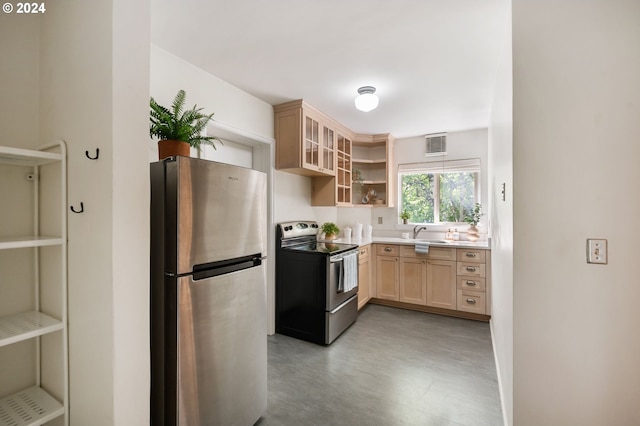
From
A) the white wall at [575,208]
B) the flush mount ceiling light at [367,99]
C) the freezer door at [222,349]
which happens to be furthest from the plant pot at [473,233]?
the freezer door at [222,349]

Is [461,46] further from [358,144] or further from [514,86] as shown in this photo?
[358,144]

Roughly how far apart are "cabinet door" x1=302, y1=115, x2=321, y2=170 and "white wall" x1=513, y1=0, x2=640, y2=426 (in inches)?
80.7

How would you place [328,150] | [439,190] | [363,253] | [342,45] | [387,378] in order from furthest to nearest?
[439,190]
[363,253]
[328,150]
[387,378]
[342,45]

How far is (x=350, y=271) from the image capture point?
3.36 metres

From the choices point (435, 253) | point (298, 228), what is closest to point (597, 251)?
point (435, 253)

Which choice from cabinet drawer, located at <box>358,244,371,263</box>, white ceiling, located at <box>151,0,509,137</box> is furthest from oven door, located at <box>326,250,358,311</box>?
white ceiling, located at <box>151,0,509,137</box>

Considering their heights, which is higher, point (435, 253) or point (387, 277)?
point (435, 253)

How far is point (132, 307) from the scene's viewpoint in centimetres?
124

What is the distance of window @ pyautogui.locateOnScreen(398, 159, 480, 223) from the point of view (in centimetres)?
439

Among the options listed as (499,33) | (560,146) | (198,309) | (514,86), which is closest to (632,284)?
(560,146)

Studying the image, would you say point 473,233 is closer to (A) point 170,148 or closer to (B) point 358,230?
(B) point 358,230

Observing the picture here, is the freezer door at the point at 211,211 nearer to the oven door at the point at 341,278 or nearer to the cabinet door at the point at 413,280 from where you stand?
the oven door at the point at 341,278

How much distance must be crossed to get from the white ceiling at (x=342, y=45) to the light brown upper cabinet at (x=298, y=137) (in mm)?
180

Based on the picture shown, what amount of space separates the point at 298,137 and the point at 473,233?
2.80 m
